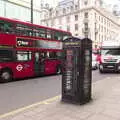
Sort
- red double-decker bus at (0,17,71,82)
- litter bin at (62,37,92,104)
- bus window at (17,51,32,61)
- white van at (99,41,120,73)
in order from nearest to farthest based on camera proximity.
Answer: litter bin at (62,37,92,104) < red double-decker bus at (0,17,71,82) < bus window at (17,51,32,61) < white van at (99,41,120,73)

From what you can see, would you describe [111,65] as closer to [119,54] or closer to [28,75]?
[119,54]

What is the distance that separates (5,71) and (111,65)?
9530mm

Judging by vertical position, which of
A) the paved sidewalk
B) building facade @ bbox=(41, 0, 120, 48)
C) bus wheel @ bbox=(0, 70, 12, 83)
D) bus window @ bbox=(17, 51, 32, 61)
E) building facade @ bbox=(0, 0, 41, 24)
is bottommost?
the paved sidewalk

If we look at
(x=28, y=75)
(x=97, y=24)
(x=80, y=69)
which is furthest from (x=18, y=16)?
(x=97, y=24)

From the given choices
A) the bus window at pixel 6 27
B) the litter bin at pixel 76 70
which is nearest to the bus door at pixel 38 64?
the bus window at pixel 6 27

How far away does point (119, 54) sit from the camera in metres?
20.0

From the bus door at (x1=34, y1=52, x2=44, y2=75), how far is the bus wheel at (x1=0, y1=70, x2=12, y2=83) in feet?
→ 8.09

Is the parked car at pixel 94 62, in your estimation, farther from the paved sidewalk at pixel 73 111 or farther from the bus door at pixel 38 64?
the paved sidewalk at pixel 73 111

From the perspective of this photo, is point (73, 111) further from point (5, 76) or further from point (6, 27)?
point (6, 27)

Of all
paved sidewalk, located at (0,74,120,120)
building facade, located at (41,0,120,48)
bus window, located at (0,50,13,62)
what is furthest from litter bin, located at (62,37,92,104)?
building facade, located at (41,0,120,48)

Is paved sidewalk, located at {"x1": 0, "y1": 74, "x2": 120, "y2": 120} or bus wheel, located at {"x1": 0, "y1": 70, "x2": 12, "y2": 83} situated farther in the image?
bus wheel, located at {"x1": 0, "y1": 70, "x2": 12, "y2": 83}

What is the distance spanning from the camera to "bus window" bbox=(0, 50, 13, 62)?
1355cm

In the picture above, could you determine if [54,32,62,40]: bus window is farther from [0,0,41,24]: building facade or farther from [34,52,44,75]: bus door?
[0,0,41,24]: building facade

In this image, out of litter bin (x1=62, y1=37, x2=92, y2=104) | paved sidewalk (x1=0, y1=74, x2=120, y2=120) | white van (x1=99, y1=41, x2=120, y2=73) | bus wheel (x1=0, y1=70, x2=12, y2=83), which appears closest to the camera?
paved sidewalk (x1=0, y1=74, x2=120, y2=120)
